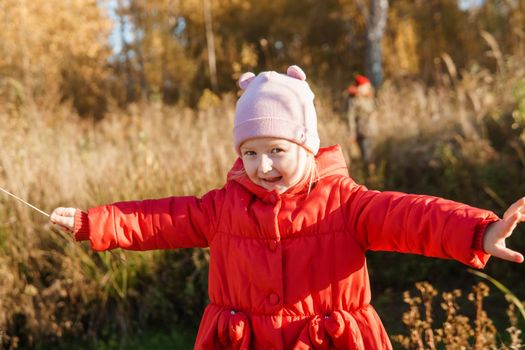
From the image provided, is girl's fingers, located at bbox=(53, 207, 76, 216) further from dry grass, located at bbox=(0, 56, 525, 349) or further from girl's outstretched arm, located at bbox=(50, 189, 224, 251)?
dry grass, located at bbox=(0, 56, 525, 349)

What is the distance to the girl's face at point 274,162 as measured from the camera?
97.0 inches

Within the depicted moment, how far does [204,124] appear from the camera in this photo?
957cm

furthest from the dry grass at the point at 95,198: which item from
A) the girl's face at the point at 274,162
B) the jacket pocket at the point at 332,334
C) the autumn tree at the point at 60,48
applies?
the autumn tree at the point at 60,48

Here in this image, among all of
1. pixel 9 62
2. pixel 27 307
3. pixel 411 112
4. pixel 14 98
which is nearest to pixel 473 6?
pixel 411 112

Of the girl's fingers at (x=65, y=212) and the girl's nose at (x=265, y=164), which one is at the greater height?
the girl's nose at (x=265, y=164)

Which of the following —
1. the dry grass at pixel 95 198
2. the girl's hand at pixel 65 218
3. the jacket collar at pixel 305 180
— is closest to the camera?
the jacket collar at pixel 305 180

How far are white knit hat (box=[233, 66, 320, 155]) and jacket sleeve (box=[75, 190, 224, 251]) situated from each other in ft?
1.04

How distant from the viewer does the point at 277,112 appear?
8.19 ft

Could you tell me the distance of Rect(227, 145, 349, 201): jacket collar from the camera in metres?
2.52

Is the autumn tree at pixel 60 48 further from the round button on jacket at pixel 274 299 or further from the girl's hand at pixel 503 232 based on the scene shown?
the girl's hand at pixel 503 232

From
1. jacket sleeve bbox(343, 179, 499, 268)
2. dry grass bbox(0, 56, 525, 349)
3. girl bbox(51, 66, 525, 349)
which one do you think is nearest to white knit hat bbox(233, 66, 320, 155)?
girl bbox(51, 66, 525, 349)

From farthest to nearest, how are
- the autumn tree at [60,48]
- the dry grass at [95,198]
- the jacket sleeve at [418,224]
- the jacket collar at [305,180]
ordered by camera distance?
the autumn tree at [60,48], the dry grass at [95,198], the jacket collar at [305,180], the jacket sleeve at [418,224]

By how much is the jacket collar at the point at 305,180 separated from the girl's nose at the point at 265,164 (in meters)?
0.10

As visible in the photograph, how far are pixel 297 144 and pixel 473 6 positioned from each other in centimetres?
1561
